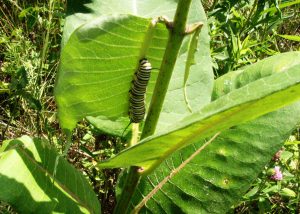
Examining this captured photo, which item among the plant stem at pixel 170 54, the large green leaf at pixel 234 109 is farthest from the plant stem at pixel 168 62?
the large green leaf at pixel 234 109

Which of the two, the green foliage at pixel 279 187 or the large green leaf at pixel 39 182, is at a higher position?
the large green leaf at pixel 39 182

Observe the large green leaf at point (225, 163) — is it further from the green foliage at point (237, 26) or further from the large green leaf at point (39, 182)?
the green foliage at point (237, 26)

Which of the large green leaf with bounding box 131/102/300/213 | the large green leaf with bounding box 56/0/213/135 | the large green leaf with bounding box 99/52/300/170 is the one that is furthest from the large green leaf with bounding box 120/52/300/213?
the large green leaf with bounding box 99/52/300/170

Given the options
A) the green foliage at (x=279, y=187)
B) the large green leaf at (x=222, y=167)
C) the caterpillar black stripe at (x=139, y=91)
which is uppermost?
the caterpillar black stripe at (x=139, y=91)

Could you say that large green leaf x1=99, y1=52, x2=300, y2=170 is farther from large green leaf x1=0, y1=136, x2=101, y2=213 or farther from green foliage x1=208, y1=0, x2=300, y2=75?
green foliage x1=208, y1=0, x2=300, y2=75

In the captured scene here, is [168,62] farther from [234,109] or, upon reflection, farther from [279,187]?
[279,187]

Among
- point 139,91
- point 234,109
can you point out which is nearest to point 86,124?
point 139,91
